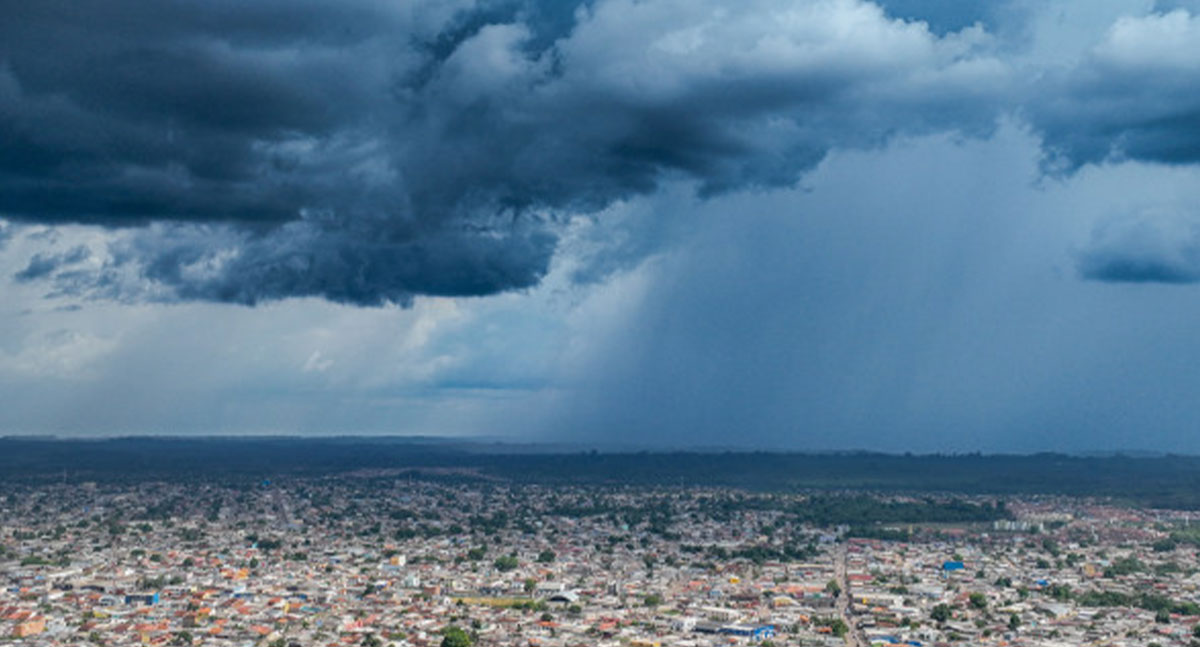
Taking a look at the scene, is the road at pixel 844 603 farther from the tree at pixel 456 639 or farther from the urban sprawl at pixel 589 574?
the tree at pixel 456 639

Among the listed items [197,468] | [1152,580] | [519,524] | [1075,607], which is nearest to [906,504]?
Result: [519,524]

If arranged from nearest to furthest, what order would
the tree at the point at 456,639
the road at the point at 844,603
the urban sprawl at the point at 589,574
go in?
1. the tree at the point at 456,639
2. the road at the point at 844,603
3. the urban sprawl at the point at 589,574

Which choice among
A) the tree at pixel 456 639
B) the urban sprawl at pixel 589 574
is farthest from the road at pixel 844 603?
the tree at pixel 456 639

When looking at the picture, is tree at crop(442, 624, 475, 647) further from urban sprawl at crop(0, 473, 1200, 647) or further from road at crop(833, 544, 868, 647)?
road at crop(833, 544, 868, 647)

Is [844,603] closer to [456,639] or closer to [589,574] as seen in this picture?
[589,574]

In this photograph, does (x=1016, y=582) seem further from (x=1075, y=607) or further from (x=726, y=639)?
(x=726, y=639)
